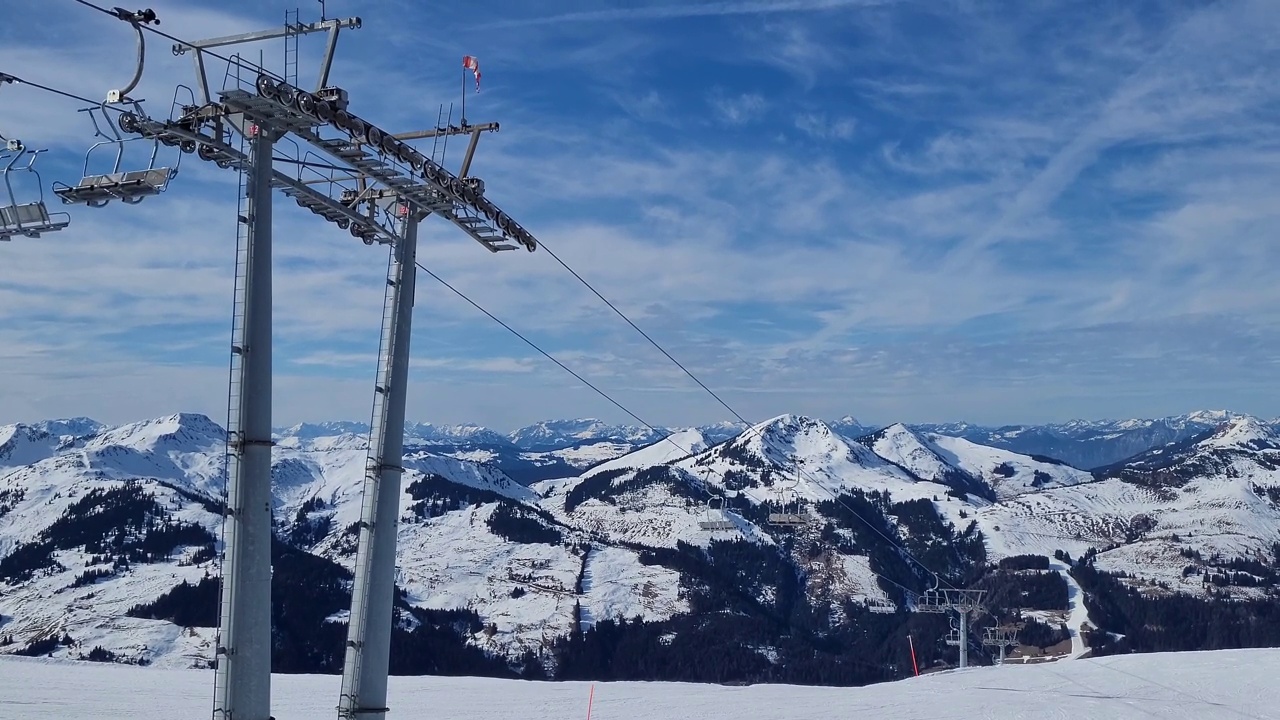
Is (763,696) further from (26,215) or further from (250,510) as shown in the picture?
(26,215)

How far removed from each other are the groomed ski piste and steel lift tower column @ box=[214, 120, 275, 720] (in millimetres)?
22595

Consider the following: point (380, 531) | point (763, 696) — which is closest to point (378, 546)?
point (380, 531)

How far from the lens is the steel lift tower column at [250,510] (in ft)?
48.4

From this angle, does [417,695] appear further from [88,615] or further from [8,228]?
[88,615]

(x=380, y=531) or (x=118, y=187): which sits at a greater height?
(x=118, y=187)

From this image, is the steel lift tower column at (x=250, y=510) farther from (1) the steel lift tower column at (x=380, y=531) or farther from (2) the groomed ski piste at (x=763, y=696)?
(2) the groomed ski piste at (x=763, y=696)

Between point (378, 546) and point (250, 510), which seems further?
point (378, 546)

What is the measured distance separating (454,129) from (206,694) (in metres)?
31.4

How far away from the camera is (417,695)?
4147 centimetres

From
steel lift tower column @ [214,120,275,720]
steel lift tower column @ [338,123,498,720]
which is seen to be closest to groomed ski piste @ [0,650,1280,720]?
steel lift tower column @ [338,123,498,720]

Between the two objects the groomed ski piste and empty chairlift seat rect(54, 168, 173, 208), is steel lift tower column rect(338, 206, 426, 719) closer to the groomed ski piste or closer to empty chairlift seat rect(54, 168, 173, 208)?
empty chairlift seat rect(54, 168, 173, 208)

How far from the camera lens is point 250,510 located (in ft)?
48.7

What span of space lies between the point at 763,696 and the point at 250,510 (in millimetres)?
29758

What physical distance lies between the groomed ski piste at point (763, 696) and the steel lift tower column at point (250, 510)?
22595 mm
